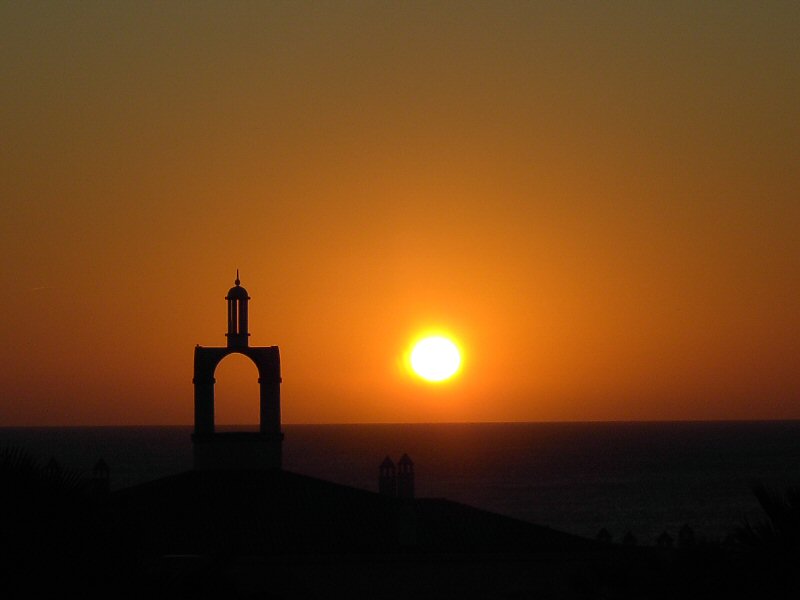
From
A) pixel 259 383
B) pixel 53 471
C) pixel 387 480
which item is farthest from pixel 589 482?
pixel 53 471

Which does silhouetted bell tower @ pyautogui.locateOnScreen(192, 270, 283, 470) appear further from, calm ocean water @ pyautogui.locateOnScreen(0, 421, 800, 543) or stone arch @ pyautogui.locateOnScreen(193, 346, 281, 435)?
calm ocean water @ pyautogui.locateOnScreen(0, 421, 800, 543)

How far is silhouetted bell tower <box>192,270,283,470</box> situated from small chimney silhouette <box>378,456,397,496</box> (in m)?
3.88


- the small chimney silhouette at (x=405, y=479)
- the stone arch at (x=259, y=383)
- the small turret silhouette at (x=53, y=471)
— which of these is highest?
the stone arch at (x=259, y=383)

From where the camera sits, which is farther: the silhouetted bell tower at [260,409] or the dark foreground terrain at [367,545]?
the silhouetted bell tower at [260,409]

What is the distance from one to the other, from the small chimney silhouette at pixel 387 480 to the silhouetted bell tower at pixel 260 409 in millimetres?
3876

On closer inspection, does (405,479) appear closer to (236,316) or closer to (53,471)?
(236,316)

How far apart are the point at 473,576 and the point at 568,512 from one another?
87.5 meters

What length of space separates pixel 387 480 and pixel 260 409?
15.7 feet

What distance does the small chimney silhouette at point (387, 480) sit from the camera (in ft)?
122

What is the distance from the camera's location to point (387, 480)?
3722cm

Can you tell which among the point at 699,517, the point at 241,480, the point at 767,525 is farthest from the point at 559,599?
the point at 699,517

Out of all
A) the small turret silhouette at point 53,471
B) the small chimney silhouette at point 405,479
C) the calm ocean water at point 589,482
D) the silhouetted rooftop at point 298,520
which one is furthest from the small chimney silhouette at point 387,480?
the calm ocean water at point 589,482

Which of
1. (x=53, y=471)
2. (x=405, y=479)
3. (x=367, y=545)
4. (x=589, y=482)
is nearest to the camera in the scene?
(x=53, y=471)

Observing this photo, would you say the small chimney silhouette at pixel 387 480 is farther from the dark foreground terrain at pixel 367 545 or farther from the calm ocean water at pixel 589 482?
the calm ocean water at pixel 589 482
